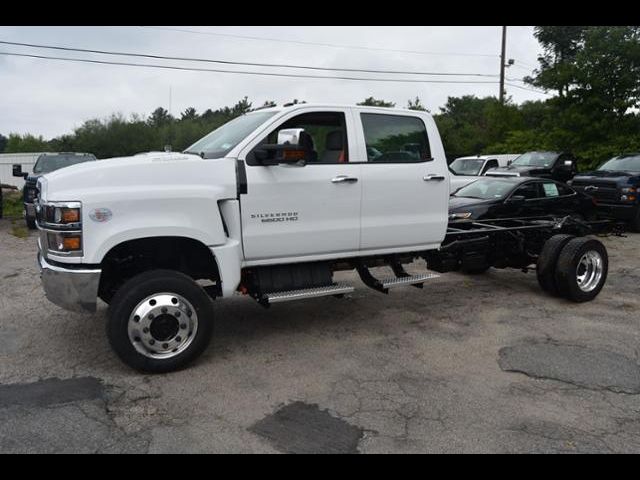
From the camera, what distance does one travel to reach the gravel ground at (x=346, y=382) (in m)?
3.60

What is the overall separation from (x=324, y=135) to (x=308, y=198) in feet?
2.51

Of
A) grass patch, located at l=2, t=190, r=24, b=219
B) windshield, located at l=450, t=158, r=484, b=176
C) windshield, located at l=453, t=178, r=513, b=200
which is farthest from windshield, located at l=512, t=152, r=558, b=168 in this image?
grass patch, located at l=2, t=190, r=24, b=219

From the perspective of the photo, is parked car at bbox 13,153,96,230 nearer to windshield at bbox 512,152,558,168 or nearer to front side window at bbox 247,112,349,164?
front side window at bbox 247,112,349,164

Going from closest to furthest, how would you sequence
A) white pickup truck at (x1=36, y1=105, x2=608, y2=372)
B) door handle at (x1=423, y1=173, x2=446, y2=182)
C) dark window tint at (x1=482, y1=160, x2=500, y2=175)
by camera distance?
1. white pickup truck at (x1=36, y1=105, x2=608, y2=372)
2. door handle at (x1=423, y1=173, x2=446, y2=182)
3. dark window tint at (x1=482, y1=160, x2=500, y2=175)

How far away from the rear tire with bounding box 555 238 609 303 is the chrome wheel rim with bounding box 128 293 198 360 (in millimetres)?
4512

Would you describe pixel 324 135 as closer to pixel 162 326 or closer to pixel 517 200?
pixel 162 326

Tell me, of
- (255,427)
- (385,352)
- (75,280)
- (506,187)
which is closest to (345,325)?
(385,352)

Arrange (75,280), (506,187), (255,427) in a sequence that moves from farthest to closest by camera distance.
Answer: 1. (506,187)
2. (75,280)
3. (255,427)

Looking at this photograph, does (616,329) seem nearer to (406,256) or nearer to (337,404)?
(406,256)

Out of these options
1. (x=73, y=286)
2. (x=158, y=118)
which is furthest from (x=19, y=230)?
(x=158, y=118)

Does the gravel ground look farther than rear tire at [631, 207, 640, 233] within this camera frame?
No

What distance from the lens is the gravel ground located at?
3598mm

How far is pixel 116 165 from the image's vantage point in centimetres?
450
